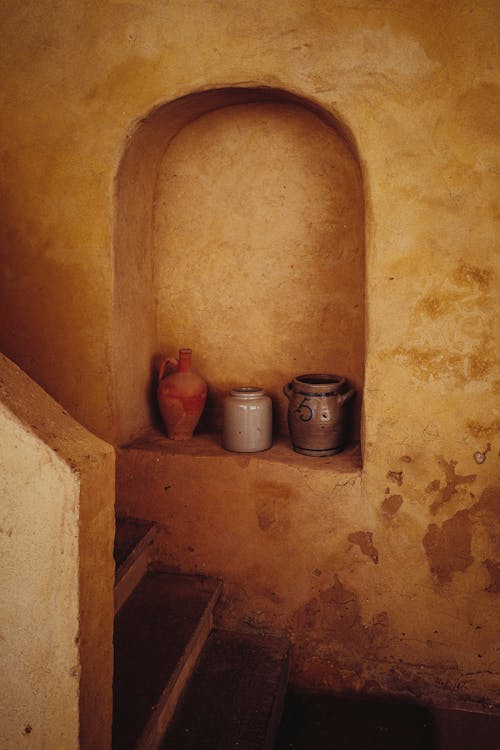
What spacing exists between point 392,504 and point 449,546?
0.86 feet

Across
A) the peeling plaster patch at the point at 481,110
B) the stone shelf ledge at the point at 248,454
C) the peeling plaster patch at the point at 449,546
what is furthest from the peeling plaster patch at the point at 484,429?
the peeling plaster patch at the point at 481,110

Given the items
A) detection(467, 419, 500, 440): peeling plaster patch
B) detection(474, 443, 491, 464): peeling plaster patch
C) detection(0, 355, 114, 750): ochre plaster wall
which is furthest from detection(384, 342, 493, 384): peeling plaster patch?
detection(0, 355, 114, 750): ochre plaster wall

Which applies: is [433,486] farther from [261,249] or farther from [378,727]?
[261,249]

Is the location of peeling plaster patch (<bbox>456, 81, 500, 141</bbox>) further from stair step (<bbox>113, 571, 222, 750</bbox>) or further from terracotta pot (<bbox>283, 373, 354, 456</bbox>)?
stair step (<bbox>113, 571, 222, 750</bbox>)

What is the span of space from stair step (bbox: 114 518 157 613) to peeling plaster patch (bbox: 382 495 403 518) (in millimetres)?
975

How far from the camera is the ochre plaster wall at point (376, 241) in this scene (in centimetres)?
209

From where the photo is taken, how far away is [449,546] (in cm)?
226

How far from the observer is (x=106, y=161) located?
2.34 meters

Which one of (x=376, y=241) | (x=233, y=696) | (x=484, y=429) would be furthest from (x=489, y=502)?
(x=233, y=696)

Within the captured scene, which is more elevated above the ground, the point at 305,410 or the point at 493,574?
the point at 305,410

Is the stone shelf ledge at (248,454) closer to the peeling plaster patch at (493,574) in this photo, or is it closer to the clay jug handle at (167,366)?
the clay jug handle at (167,366)

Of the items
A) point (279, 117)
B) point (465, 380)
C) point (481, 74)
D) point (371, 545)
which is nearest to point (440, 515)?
point (371, 545)

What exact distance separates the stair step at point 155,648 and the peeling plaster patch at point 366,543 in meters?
0.62

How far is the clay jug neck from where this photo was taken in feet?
8.70
